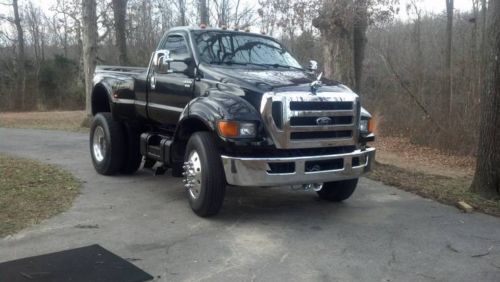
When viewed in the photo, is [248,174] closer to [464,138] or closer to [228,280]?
[228,280]

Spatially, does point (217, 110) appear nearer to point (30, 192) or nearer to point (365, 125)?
point (365, 125)

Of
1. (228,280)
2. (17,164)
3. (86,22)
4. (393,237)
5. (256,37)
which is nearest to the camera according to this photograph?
(228,280)

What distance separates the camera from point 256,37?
7.69 metres

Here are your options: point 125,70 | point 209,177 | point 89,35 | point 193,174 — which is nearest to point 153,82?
point 125,70

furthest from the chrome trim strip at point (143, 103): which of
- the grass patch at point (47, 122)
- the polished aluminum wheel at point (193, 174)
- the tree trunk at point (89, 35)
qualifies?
the tree trunk at point (89, 35)

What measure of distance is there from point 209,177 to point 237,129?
0.63 metres

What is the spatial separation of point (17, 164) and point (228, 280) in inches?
254

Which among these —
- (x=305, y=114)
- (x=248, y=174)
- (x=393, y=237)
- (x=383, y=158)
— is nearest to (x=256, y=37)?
(x=305, y=114)

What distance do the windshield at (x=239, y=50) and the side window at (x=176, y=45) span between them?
8.4 inches

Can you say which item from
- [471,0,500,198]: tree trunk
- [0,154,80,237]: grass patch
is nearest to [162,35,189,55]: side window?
[0,154,80,237]: grass patch

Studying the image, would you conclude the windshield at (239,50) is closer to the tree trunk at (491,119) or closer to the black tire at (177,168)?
the black tire at (177,168)

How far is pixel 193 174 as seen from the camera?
6195 millimetres

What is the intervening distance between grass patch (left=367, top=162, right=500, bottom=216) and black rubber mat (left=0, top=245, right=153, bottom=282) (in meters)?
4.47

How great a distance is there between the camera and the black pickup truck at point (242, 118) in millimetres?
5719
